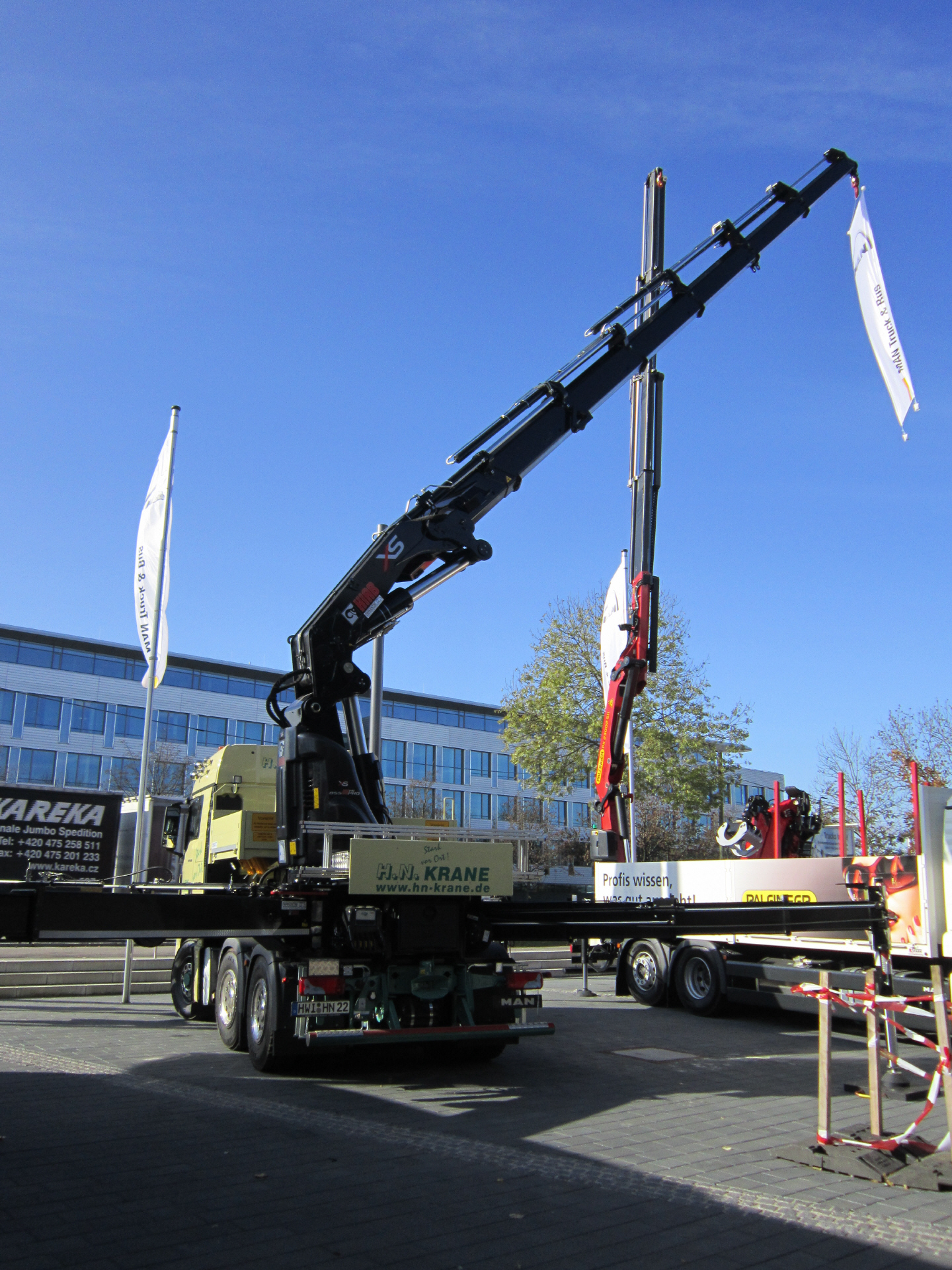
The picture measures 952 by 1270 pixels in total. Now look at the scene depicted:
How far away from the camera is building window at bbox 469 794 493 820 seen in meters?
71.0

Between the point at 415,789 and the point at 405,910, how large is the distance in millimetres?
51080

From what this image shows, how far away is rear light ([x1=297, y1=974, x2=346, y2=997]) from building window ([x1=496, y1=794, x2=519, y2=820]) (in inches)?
1950

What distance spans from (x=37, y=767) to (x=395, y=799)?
65.4 feet

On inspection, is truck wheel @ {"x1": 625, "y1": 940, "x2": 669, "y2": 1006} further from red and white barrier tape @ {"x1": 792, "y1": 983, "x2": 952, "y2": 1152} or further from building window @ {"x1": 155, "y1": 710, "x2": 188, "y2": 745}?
building window @ {"x1": 155, "y1": 710, "x2": 188, "y2": 745}

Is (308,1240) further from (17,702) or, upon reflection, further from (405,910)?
(17,702)

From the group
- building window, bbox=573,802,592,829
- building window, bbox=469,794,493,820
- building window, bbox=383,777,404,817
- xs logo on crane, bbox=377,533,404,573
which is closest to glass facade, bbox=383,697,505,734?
building window, bbox=469,794,493,820

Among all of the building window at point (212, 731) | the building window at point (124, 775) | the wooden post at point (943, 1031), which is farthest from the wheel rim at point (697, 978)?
the building window at point (212, 731)

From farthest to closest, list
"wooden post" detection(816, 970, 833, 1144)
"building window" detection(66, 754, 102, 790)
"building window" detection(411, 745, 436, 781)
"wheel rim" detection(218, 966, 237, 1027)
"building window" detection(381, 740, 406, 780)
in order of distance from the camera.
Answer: "building window" detection(411, 745, 436, 781)
"building window" detection(381, 740, 406, 780)
"building window" detection(66, 754, 102, 790)
"wheel rim" detection(218, 966, 237, 1027)
"wooden post" detection(816, 970, 833, 1144)

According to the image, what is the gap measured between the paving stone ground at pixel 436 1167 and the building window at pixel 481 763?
61.0 meters

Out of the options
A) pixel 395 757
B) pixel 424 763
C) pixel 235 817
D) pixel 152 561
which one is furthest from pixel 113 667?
pixel 235 817

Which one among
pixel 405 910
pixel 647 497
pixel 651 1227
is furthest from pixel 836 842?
pixel 651 1227

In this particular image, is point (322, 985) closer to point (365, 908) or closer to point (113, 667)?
point (365, 908)

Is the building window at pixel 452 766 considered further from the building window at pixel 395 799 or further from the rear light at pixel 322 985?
the rear light at pixel 322 985

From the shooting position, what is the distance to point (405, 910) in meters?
9.66
